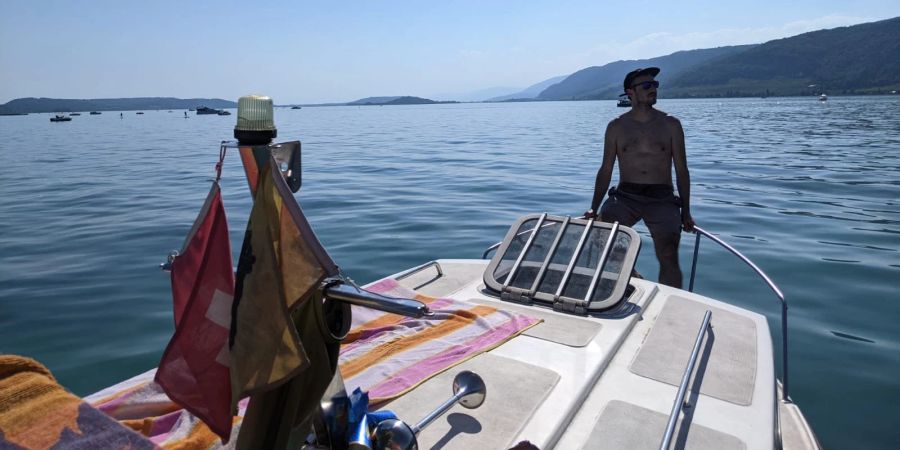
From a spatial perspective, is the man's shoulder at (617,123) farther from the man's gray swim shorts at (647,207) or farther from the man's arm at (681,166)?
the man's gray swim shorts at (647,207)

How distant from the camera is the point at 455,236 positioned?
11.4 metres

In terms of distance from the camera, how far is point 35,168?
73.6 ft

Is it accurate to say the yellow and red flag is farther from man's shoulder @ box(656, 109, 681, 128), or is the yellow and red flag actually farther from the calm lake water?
man's shoulder @ box(656, 109, 681, 128)

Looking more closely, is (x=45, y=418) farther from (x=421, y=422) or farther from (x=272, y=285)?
(x=421, y=422)

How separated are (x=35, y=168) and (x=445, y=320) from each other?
23749 mm

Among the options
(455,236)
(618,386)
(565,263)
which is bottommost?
(455,236)

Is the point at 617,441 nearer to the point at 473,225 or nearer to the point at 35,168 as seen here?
the point at 473,225

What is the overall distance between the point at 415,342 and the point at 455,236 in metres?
7.24

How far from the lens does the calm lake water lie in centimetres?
625

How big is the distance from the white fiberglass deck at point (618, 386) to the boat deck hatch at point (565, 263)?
5.8 inches

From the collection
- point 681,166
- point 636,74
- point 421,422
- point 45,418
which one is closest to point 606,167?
point 681,166

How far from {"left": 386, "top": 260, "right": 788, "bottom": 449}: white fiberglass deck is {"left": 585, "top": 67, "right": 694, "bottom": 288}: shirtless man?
153 cm

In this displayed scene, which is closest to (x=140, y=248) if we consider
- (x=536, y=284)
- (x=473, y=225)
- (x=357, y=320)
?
(x=473, y=225)

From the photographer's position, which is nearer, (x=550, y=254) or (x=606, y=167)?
(x=550, y=254)
